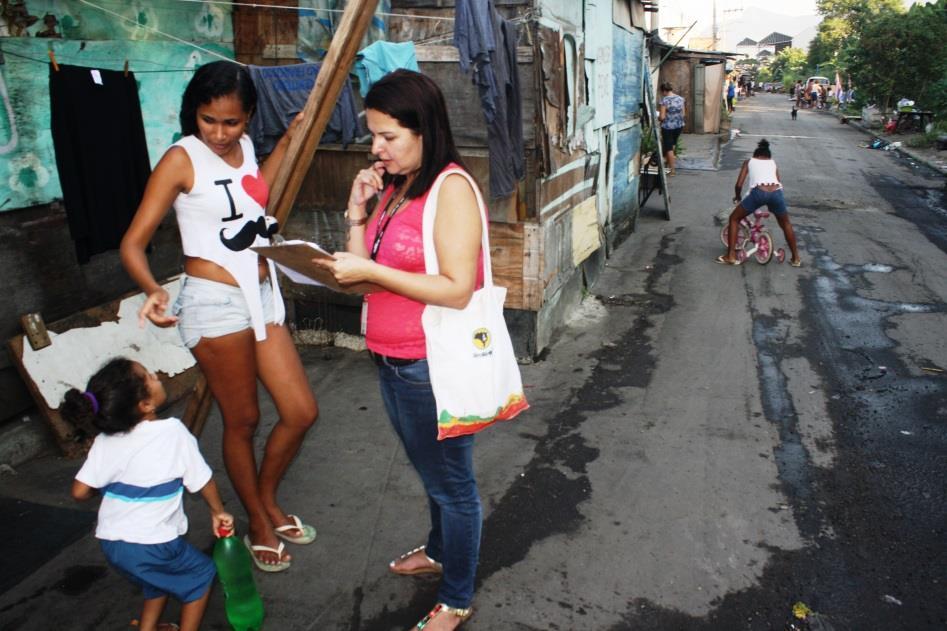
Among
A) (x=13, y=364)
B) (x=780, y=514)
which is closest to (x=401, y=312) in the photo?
(x=780, y=514)

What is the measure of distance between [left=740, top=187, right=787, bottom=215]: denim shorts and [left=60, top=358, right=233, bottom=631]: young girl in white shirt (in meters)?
8.19

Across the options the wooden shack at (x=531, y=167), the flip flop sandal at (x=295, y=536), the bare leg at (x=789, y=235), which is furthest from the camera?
the bare leg at (x=789, y=235)

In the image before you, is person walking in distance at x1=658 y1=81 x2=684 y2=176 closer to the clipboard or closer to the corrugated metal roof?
the clipboard

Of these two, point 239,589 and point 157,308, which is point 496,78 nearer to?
point 157,308

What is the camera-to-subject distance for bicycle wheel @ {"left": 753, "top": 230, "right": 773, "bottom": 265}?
9.31 meters

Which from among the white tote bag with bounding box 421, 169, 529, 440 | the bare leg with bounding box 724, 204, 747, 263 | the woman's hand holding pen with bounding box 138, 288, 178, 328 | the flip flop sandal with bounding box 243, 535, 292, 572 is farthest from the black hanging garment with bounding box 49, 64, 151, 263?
the bare leg with bounding box 724, 204, 747, 263

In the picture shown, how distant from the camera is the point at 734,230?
9406 millimetres

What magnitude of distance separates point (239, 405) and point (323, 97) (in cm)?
138

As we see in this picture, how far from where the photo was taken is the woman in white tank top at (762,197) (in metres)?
9.06

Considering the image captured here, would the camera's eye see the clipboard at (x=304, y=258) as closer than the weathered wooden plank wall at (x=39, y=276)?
Yes

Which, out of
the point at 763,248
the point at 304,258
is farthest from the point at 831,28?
the point at 304,258

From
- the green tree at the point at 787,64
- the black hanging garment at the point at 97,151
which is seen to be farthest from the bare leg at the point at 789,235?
the green tree at the point at 787,64

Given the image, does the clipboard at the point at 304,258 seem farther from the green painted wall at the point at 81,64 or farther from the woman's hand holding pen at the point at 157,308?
the green painted wall at the point at 81,64

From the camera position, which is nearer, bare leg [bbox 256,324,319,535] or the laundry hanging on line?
bare leg [bbox 256,324,319,535]
